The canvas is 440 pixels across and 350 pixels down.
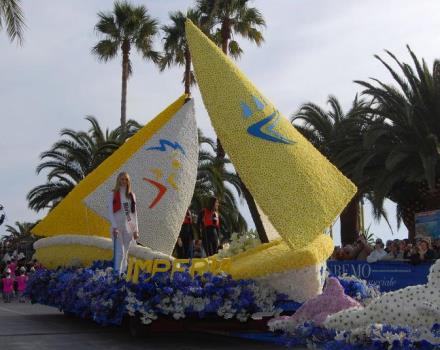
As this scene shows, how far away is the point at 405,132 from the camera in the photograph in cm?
1873

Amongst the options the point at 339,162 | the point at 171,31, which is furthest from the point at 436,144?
the point at 171,31

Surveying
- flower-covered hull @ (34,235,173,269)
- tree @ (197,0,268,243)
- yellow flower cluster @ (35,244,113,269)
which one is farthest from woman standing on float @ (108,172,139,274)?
tree @ (197,0,268,243)

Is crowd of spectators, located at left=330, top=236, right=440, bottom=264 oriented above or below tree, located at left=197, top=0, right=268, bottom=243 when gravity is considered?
below

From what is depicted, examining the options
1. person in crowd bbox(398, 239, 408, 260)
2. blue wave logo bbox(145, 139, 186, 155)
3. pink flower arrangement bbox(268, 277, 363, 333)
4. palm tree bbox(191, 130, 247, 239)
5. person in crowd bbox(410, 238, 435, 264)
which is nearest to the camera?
pink flower arrangement bbox(268, 277, 363, 333)

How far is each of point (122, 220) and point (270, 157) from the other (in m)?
2.55

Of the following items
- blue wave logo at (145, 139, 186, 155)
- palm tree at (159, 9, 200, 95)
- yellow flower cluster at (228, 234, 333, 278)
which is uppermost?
palm tree at (159, 9, 200, 95)

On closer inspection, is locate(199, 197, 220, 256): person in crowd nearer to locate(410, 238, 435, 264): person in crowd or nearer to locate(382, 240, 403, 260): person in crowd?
locate(410, 238, 435, 264): person in crowd

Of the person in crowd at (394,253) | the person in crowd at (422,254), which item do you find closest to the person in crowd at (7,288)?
the person in crowd at (394,253)

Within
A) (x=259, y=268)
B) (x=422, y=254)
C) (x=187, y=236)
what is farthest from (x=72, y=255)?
(x=422, y=254)

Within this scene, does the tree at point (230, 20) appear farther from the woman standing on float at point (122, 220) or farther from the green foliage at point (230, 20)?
the woman standing on float at point (122, 220)

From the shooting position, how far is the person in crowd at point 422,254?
12.0m

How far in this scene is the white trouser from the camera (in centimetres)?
835

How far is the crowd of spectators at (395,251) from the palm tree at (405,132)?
3464 mm

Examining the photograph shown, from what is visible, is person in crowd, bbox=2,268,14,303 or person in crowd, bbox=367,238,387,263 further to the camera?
person in crowd, bbox=2,268,14,303
